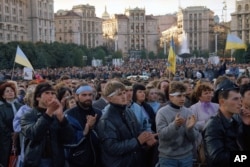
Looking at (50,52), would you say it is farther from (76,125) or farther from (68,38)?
(68,38)

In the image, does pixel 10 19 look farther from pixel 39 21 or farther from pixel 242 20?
pixel 242 20

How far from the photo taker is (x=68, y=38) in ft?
401

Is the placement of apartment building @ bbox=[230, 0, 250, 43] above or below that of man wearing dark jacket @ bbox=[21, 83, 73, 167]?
above

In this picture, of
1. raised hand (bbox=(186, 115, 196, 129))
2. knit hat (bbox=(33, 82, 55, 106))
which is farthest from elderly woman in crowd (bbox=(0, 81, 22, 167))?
raised hand (bbox=(186, 115, 196, 129))

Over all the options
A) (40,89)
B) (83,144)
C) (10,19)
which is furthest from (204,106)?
(10,19)

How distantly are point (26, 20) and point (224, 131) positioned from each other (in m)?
90.6

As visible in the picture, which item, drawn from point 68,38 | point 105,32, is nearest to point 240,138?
point 68,38

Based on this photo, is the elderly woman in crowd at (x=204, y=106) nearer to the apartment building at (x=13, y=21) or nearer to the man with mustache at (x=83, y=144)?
the man with mustache at (x=83, y=144)

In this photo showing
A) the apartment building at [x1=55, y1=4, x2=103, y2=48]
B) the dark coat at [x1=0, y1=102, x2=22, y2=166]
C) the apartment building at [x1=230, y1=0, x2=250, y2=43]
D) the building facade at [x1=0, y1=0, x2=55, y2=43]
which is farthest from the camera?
the apartment building at [x1=55, y1=4, x2=103, y2=48]

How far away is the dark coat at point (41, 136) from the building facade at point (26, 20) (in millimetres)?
76076

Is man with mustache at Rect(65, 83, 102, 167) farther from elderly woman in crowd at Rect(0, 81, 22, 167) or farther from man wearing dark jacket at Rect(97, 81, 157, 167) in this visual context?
elderly woman in crowd at Rect(0, 81, 22, 167)

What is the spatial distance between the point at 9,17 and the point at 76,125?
80.7 m

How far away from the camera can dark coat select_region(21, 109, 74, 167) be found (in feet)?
16.6

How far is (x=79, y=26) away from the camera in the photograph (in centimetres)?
12425
